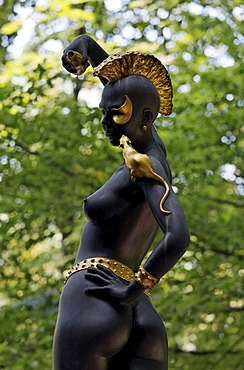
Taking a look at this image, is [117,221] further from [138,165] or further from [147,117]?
[147,117]

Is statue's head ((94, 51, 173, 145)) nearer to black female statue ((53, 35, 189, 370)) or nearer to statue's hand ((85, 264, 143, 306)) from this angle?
black female statue ((53, 35, 189, 370))

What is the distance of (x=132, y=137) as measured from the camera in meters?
4.23

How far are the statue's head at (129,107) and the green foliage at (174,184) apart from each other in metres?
5.24

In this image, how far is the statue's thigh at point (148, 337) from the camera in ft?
13.4

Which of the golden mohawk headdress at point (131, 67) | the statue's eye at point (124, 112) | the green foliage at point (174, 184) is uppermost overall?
the golden mohawk headdress at point (131, 67)

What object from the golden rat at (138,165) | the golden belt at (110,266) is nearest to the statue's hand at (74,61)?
the golden rat at (138,165)

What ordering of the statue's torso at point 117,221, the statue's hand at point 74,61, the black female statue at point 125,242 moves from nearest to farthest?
1. the black female statue at point 125,242
2. the statue's torso at point 117,221
3. the statue's hand at point 74,61

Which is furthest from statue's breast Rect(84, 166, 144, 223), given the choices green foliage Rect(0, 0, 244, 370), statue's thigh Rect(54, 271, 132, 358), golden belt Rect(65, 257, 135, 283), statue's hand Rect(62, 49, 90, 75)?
green foliage Rect(0, 0, 244, 370)

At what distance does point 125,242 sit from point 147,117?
1.82 feet

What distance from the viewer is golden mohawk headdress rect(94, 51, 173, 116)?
A: 165 inches

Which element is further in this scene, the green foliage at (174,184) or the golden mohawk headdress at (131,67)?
the green foliage at (174,184)

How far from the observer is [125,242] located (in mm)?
4184

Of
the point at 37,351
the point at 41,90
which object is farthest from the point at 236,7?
the point at 37,351

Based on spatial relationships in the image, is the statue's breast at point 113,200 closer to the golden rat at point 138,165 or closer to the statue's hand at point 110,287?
the golden rat at point 138,165
